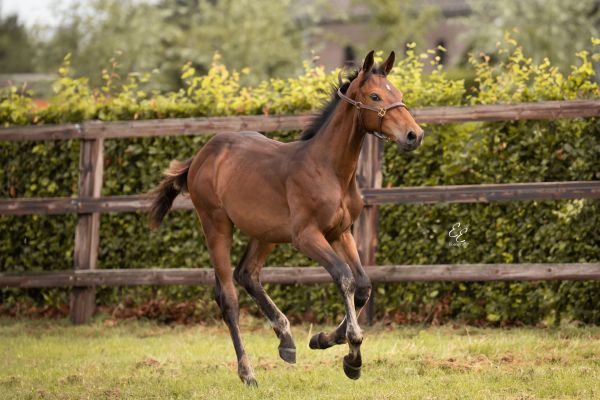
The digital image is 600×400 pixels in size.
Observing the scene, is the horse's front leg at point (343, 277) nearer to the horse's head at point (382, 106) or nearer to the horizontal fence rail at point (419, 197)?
the horse's head at point (382, 106)

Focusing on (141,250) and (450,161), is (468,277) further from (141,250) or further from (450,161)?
(141,250)

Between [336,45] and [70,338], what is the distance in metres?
36.8

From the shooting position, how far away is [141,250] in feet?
35.7

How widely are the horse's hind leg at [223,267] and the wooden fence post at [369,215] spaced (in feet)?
7.83

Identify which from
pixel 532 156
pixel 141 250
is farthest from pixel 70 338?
pixel 532 156

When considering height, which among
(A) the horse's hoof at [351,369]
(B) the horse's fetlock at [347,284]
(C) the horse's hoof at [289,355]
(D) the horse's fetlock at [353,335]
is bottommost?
(C) the horse's hoof at [289,355]

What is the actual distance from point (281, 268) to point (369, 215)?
1042mm

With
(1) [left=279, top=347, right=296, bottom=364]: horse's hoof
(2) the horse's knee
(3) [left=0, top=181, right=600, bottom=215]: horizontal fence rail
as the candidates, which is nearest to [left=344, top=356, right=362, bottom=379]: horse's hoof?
(2) the horse's knee

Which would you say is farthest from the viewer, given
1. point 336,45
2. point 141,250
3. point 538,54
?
point 336,45

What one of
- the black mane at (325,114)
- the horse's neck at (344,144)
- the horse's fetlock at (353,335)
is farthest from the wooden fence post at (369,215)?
the horse's fetlock at (353,335)

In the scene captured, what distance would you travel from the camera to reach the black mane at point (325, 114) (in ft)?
22.6

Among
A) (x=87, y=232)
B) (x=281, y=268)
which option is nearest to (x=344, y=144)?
(x=281, y=268)

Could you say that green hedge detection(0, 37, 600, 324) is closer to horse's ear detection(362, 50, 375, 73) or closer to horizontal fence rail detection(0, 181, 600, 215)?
horizontal fence rail detection(0, 181, 600, 215)

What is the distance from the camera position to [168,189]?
26.8ft
